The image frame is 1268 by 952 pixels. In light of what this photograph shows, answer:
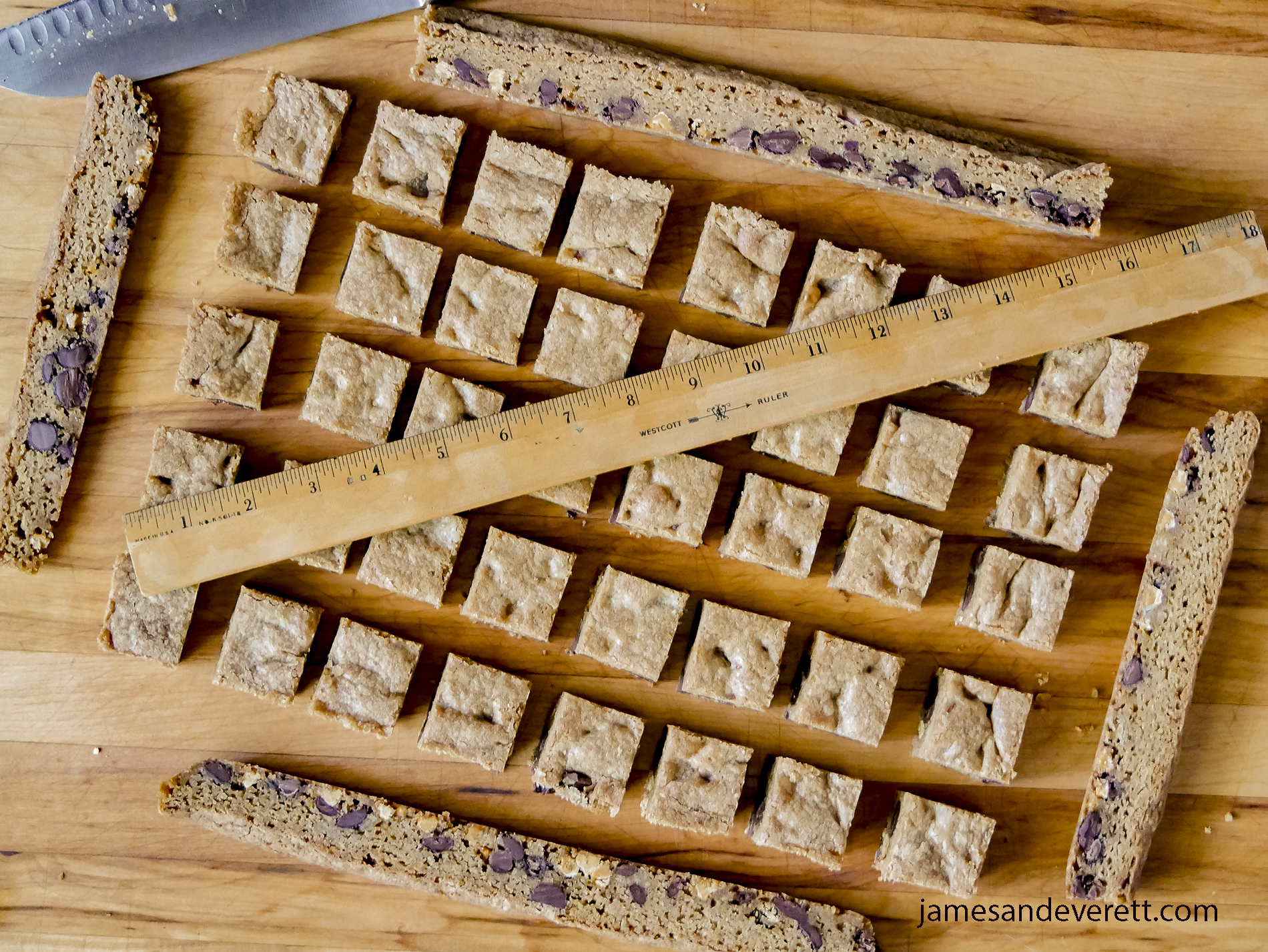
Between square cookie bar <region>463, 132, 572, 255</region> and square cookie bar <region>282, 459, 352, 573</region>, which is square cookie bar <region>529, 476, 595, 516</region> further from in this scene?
square cookie bar <region>463, 132, 572, 255</region>

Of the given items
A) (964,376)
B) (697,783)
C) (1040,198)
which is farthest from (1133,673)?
(1040,198)

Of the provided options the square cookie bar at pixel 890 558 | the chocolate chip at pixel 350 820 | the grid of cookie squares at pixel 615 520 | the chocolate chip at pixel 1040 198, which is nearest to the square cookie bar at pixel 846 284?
the grid of cookie squares at pixel 615 520

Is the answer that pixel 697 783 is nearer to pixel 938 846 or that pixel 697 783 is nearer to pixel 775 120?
pixel 938 846

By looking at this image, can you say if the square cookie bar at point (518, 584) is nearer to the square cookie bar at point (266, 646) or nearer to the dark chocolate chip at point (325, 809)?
the square cookie bar at point (266, 646)

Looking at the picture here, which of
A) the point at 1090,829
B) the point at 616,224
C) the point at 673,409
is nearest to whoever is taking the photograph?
the point at 673,409

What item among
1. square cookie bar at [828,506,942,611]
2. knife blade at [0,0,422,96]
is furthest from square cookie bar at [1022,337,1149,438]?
knife blade at [0,0,422,96]
